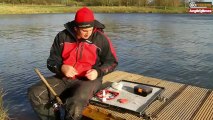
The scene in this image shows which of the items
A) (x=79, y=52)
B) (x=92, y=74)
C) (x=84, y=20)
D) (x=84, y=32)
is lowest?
(x=92, y=74)

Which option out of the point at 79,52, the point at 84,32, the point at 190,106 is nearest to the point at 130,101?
the point at 190,106

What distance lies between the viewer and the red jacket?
629 cm

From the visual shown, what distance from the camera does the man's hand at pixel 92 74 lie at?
19.6 ft

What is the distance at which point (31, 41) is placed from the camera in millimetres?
20875

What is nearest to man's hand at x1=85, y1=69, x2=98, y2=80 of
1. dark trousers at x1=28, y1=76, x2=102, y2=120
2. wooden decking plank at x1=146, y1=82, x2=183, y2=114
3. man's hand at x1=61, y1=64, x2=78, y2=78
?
dark trousers at x1=28, y1=76, x2=102, y2=120

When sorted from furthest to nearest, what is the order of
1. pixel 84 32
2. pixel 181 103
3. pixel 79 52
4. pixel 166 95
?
1. pixel 166 95
2. pixel 181 103
3. pixel 79 52
4. pixel 84 32

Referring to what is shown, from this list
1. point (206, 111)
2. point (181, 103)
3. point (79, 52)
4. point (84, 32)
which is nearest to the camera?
point (206, 111)

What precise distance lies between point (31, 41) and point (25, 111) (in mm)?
13019

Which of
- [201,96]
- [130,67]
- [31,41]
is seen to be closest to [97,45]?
[201,96]

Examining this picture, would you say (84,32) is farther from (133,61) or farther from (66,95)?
(133,61)

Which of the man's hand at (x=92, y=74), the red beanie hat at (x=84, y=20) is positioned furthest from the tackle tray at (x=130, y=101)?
the red beanie hat at (x=84, y=20)

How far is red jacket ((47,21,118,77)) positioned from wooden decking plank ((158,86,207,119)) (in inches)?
54.0

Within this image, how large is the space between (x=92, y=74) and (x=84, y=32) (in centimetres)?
83

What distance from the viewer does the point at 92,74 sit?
600 centimetres
